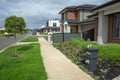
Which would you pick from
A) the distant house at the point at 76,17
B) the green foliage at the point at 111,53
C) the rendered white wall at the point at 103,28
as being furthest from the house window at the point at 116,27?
the distant house at the point at 76,17

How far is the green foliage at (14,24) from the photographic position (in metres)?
14.2

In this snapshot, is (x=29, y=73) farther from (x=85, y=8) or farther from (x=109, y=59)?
(x=85, y=8)

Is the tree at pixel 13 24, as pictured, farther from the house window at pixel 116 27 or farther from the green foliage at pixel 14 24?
the house window at pixel 116 27

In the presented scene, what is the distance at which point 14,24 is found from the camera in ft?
46.7

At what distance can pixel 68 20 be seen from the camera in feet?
116

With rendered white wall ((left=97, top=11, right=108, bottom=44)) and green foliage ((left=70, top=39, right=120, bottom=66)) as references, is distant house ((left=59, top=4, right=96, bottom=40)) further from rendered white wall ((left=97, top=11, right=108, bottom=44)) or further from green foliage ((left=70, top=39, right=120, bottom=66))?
green foliage ((left=70, top=39, right=120, bottom=66))

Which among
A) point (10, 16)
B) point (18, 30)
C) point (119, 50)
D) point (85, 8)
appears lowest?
point (119, 50)

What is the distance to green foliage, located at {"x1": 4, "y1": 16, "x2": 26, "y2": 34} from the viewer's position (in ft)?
46.6

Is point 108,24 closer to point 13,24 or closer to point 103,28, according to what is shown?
point 103,28

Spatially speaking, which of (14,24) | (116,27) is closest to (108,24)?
(116,27)

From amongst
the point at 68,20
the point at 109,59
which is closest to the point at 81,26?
the point at 68,20

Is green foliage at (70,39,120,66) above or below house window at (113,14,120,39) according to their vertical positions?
below

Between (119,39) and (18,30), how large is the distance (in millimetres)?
7821

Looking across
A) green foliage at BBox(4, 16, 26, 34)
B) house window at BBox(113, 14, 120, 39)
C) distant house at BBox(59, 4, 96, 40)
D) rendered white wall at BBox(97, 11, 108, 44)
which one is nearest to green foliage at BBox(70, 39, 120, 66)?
house window at BBox(113, 14, 120, 39)
